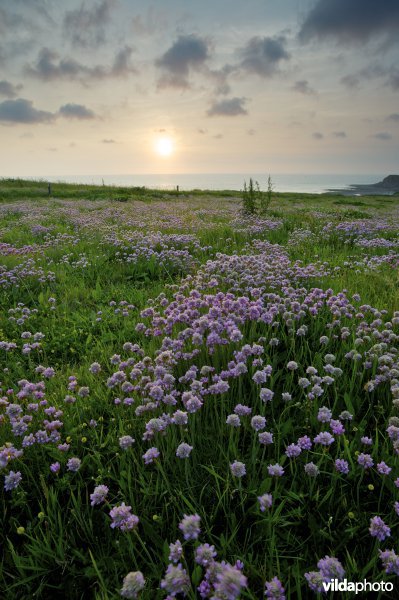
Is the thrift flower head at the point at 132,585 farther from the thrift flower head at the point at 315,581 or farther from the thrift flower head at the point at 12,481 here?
the thrift flower head at the point at 12,481

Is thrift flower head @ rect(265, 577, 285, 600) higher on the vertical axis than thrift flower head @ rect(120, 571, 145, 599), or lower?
lower

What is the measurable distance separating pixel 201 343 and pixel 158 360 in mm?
528

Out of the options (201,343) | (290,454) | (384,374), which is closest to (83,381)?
(201,343)

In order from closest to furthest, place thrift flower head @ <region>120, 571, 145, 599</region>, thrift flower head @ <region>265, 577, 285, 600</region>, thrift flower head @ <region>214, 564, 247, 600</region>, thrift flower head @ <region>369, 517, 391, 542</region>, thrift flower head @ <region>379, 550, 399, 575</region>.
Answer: thrift flower head @ <region>214, 564, 247, 600</region> < thrift flower head @ <region>120, 571, 145, 599</region> < thrift flower head @ <region>265, 577, 285, 600</region> < thrift flower head @ <region>379, 550, 399, 575</region> < thrift flower head @ <region>369, 517, 391, 542</region>

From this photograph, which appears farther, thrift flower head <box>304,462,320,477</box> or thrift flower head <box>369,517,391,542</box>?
thrift flower head <box>304,462,320,477</box>

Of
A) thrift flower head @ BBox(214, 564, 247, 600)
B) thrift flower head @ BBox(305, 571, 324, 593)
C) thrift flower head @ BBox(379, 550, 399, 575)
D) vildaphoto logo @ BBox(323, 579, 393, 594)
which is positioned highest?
thrift flower head @ BBox(214, 564, 247, 600)

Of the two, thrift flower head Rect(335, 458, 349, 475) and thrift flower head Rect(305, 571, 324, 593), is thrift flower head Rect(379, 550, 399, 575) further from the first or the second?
thrift flower head Rect(335, 458, 349, 475)

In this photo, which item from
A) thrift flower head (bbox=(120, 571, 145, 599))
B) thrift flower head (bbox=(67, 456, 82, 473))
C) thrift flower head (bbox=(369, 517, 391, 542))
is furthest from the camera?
thrift flower head (bbox=(67, 456, 82, 473))

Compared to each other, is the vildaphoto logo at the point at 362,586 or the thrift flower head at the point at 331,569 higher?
the thrift flower head at the point at 331,569

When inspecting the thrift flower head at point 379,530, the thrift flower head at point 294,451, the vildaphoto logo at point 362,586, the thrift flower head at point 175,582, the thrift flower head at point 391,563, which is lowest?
the vildaphoto logo at point 362,586

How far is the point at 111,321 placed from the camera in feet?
20.2

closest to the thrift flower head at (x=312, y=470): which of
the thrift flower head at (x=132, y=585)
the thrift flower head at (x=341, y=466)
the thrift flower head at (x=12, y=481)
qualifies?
the thrift flower head at (x=341, y=466)

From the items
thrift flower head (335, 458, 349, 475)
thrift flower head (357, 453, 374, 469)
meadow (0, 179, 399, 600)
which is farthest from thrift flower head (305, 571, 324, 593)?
thrift flower head (357, 453, 374, 469)

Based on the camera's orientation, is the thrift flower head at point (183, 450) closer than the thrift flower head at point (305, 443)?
Yes
